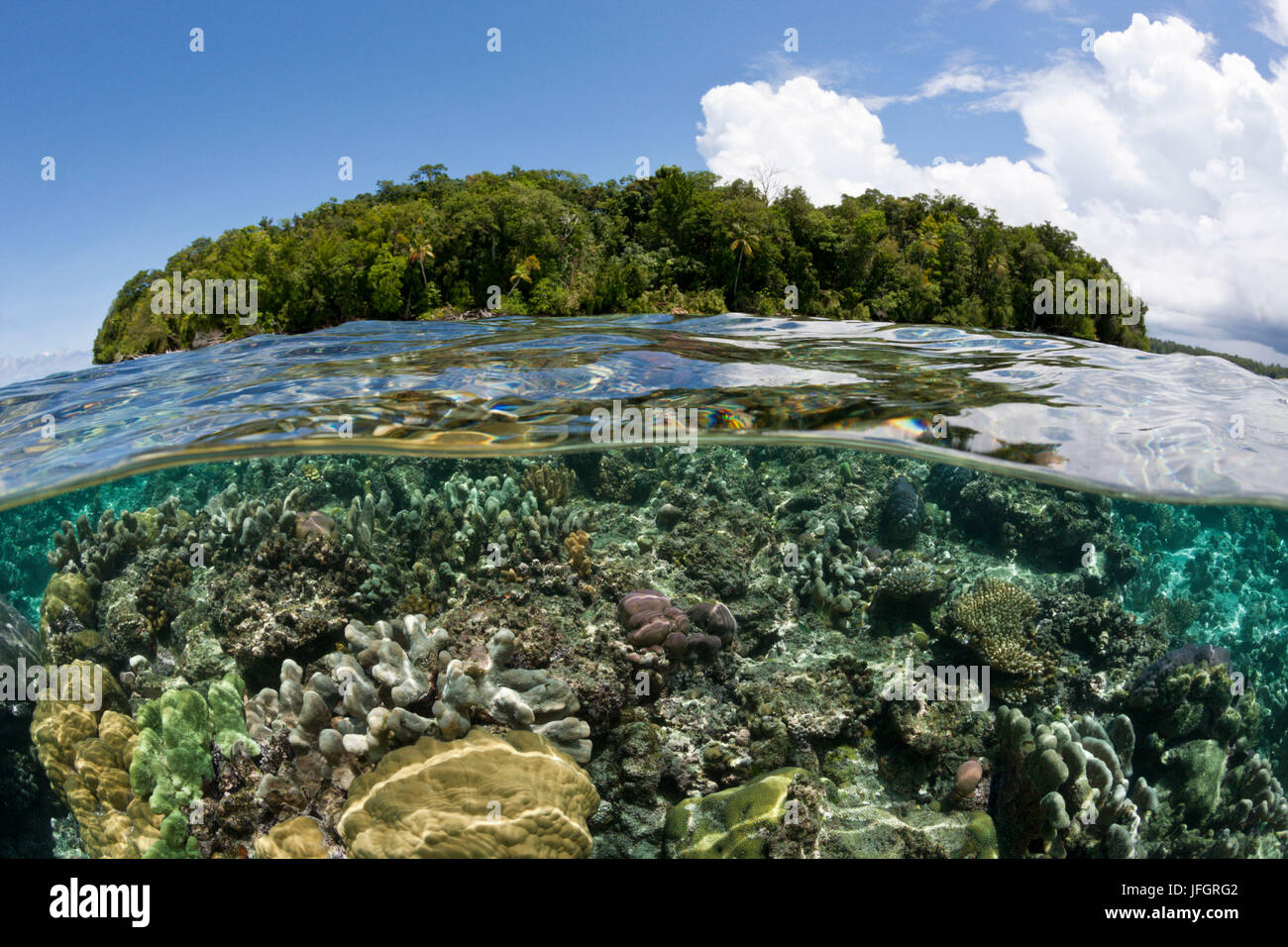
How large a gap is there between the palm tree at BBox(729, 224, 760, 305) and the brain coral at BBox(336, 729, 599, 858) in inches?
1581

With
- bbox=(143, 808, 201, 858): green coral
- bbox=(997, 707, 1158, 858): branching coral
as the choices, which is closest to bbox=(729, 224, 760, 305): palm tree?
bbox=(997, 707, 1158, 858): branching coral

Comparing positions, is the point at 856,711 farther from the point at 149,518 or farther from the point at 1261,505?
the point at 149,518

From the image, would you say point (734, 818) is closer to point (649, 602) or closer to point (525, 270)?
point (649, 602)

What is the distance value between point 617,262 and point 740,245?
772 cm

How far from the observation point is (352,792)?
638 cm

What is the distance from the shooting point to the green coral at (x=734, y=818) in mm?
6438

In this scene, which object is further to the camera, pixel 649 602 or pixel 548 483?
pixel 548 483

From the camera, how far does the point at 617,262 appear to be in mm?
43375

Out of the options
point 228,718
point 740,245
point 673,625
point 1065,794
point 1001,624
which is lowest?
point 1065,794

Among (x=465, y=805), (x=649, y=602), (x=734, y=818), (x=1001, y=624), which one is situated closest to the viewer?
(x=465, y=805)

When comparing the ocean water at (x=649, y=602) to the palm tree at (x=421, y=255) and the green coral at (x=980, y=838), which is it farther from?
the palm tree at (x=421, y=255)

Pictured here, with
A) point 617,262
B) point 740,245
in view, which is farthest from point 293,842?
point 740,245

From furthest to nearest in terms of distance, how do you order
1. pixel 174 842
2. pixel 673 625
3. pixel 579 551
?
pixel 579 551
pixel 673 625
pixel 174 842

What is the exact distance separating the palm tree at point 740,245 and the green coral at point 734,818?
39.6 metres
